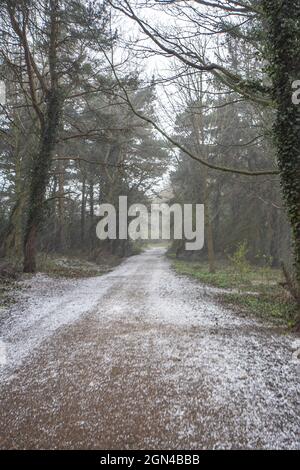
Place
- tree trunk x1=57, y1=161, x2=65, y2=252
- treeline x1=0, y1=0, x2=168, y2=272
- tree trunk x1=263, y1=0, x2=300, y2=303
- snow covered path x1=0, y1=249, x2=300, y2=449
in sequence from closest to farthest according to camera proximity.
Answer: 1. snow covered path x1=0, y1=249, x2=300, y2=449
2. tree trunk x1=263, y1=0, x2=300, y2=303
3. treeline x1=0, y1=0, x2=168, y2=272
4. tree trunk x1=57, y1=161, x2=65, y2=252

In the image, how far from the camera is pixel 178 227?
2600 centimetres

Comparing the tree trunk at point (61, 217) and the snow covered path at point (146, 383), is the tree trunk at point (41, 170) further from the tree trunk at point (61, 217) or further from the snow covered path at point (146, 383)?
the tree trunk at point (61, 217)

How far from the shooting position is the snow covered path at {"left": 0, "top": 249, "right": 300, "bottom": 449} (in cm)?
246

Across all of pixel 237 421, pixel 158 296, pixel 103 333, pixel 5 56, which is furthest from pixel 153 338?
pixel 5 56

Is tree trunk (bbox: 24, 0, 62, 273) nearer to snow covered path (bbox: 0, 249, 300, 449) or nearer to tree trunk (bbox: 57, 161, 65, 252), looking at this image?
snow covered path (bbox: 0, 249, 300, 449)

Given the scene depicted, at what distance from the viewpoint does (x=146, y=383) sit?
322cm

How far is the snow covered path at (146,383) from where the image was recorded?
8.07 ft

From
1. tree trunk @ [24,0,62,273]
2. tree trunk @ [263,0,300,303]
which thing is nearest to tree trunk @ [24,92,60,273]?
tree trunk @ [24,0,62,273]

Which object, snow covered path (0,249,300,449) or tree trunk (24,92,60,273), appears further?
tree trunk (24,92,60,273)

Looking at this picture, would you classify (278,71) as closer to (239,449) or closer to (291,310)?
(291,310)

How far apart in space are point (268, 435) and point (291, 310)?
4365 millimetres

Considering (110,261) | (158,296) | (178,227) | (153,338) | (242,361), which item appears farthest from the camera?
(178,227)

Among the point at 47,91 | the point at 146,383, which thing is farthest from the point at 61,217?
the point at 146,383

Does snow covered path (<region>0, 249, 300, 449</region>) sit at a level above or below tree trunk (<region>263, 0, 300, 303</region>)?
below
